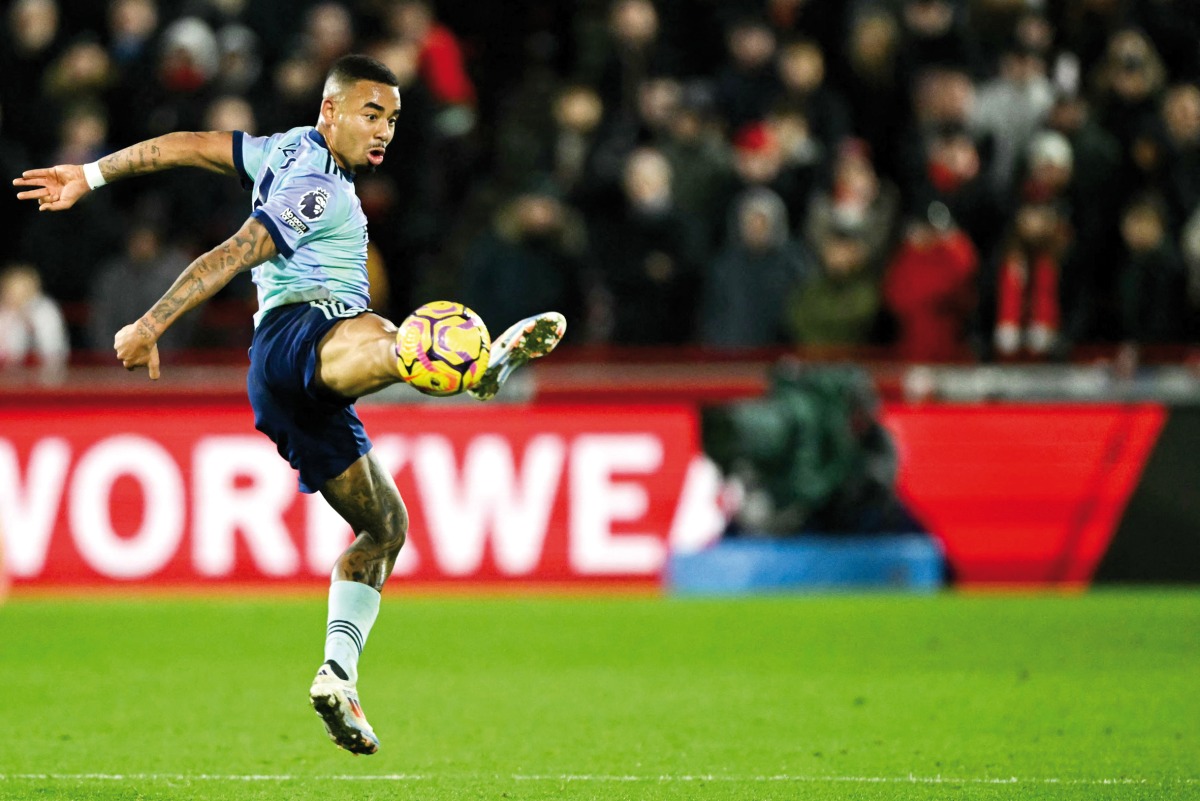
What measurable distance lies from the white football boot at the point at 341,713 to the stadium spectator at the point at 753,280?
27.4 feet

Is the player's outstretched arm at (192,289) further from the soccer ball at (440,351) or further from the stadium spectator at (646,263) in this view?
the stadium spectator at (646,263)

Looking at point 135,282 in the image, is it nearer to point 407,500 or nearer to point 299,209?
point 407,500

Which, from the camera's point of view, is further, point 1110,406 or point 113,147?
point 113,147

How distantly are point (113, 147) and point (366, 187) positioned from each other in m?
2.53

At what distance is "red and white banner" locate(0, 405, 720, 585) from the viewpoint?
14.1 metres

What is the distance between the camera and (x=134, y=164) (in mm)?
6879

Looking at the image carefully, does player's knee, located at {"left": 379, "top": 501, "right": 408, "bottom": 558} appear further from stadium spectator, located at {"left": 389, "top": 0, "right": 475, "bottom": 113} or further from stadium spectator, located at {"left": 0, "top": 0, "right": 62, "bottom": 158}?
stadium spectator, located at {"left": 0, "top": 0, "right": 62, "bottom": 158}

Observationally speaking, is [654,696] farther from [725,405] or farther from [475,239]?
[475,239]

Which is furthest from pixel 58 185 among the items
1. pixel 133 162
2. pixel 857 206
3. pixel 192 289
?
pixel 857 206

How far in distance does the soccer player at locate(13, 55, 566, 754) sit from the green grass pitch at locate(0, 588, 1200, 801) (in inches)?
29.0

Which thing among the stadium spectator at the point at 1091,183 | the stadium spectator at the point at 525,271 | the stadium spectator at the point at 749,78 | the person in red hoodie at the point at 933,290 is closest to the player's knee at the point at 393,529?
the stadium spectator at the point at 525,271

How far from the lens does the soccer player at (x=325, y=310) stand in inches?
253

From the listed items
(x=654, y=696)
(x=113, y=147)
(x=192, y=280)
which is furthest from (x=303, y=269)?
(x=113, y=147)

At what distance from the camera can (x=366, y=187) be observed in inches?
593
